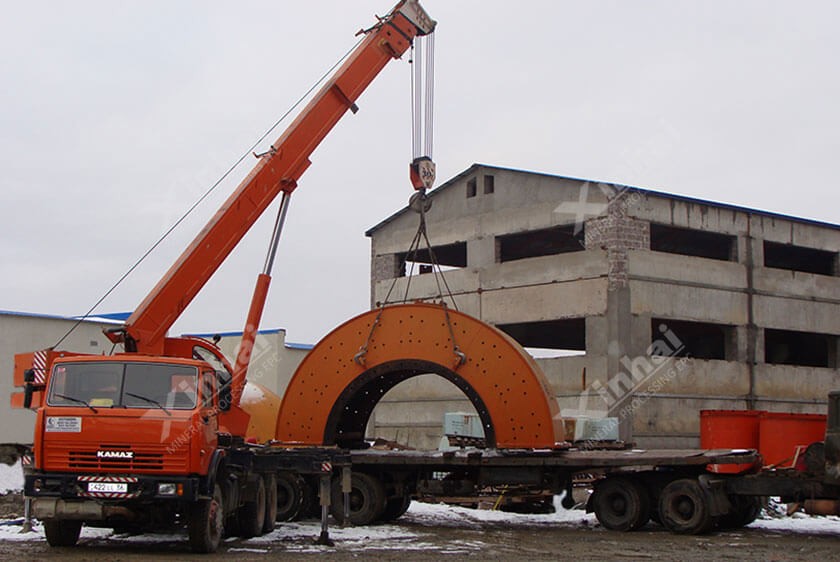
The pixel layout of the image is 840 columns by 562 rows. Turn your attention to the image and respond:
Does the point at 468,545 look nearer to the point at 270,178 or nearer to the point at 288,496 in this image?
the point at 288,496

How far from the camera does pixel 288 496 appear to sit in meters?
17.4

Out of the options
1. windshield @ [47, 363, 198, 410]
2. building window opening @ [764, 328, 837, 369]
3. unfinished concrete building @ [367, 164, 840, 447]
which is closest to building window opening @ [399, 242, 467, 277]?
unfinished concrete building @ [367, 164, 840, 447]

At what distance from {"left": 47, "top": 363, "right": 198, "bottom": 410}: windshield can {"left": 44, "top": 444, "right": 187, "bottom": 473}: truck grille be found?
21.5 inches

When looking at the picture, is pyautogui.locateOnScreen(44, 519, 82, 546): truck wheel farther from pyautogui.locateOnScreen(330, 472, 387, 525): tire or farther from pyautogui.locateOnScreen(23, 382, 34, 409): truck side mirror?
pyautogui.locateOnScreen(330, 472, 387, 525): tire

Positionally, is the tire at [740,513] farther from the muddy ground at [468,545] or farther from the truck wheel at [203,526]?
the truck wheel at [203,526]

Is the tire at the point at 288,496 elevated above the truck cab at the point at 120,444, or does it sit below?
below

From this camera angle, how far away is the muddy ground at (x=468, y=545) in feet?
40.2

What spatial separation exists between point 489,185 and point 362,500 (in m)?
18.9

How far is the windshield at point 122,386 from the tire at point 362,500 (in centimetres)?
511

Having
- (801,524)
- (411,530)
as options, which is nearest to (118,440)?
(411,530)

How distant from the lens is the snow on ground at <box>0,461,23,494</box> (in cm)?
2426

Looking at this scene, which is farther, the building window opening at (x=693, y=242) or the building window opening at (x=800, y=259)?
the building window opening at (x=800, y=259)

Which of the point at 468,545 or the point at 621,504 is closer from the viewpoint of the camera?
the point at 468,545

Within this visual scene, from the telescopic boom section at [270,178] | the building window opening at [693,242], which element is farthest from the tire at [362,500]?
the building window opening at [693,242]
